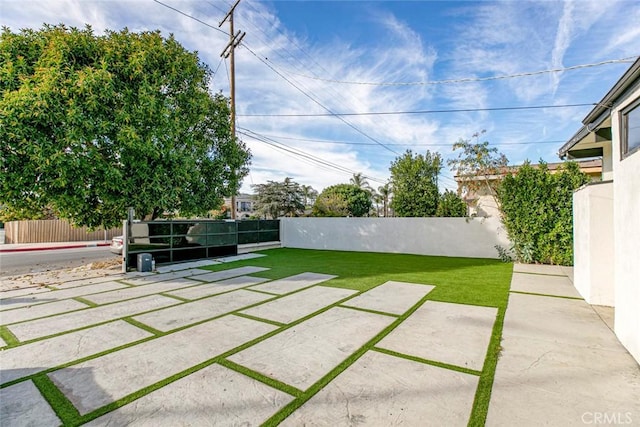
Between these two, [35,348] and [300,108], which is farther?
[300,108]

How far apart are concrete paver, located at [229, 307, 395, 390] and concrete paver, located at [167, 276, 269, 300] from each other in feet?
8.39

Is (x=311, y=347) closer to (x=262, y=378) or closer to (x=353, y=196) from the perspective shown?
(x=262, y=378)

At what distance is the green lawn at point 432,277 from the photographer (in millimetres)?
2508

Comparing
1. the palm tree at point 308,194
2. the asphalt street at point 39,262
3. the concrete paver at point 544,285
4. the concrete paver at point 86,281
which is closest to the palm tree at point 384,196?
the palm tree at point 308,194

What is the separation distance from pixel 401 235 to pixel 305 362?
965 cm

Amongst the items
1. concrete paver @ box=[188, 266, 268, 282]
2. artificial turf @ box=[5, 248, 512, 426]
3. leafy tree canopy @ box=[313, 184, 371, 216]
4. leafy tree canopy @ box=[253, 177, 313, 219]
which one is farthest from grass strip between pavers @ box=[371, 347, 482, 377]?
leafy tree canopy @ box=[313, 184, 371, 216]

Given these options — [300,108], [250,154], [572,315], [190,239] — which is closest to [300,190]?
[300,108]

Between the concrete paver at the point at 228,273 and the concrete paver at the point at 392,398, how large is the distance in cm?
517

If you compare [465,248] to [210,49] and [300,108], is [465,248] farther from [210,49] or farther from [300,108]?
[210,49]

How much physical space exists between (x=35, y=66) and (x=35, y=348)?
6.38 m

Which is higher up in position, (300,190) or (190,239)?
(300,190)

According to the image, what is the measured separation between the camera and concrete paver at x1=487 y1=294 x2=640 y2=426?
208 centimetres

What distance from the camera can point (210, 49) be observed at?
11.4 metres

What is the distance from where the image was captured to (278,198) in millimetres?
24234
